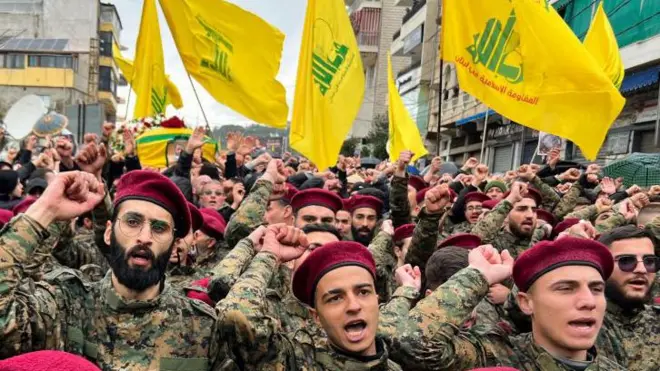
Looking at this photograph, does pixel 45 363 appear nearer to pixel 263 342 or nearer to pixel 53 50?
pixel 263 342

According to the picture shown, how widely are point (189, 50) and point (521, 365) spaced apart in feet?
18.4

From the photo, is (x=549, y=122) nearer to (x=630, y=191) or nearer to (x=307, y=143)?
(x=630, y=191)

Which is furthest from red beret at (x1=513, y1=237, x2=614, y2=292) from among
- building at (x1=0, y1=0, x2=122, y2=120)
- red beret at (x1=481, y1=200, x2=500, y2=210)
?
building at (x1=0, y1=0, x2=122, y2=120)

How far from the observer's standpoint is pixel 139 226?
322 cm

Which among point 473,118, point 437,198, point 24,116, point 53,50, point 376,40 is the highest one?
point 376,40

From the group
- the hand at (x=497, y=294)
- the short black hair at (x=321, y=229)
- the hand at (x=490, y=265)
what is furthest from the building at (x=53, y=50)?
the hand at (x=490, y=265)

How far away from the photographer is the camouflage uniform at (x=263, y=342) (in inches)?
114

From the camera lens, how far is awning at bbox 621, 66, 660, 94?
14.8 m

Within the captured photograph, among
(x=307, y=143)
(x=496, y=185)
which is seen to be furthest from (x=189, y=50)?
(x=496, y=185)

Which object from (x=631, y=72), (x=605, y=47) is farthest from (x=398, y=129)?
(x=631, y=72)

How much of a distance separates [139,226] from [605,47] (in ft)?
23.7

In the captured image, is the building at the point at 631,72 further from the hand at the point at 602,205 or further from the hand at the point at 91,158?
the hand at the point at 91,158

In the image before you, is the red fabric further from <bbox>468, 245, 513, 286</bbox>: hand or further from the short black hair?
the short black hair

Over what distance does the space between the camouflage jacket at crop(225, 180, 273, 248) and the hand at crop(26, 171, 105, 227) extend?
4.65ft
